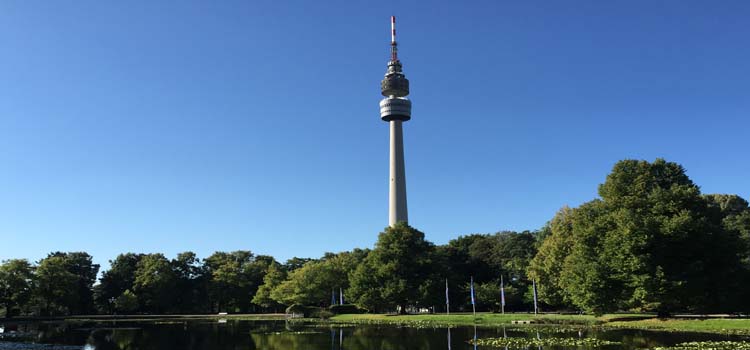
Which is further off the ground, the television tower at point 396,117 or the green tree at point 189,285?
the television tower at point 396,117

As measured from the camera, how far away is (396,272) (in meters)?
78.0

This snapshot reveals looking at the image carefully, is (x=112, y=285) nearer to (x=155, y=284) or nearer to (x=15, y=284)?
(x=155, y=284)

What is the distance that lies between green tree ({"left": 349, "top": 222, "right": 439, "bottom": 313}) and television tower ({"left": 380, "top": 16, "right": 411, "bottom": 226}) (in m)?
56.2

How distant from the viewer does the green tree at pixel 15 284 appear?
307ft

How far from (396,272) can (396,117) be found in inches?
2945

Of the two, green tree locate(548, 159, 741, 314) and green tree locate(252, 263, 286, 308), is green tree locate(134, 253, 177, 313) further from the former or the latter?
green tree locate(548, 159, 741, 314)

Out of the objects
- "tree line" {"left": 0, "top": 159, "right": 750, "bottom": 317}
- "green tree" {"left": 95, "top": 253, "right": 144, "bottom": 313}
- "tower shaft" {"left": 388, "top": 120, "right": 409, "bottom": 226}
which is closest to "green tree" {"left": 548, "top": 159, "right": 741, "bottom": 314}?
"tree line" {"left": 0, "top": 159, "right": 750, "bottom": 317}

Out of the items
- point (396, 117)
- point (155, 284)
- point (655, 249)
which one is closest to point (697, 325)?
point (655, 249)

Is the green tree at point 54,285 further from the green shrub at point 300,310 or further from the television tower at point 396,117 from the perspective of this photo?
the television tower at point 396,117

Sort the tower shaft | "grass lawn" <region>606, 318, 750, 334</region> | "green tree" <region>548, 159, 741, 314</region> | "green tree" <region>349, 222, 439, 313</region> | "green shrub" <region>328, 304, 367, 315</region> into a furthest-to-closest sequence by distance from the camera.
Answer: the tower shaft, "green shrub" <region>328, 304, 367, 315</region>, "green tree" <region>349, 222, 439, 313</region>, "green tree" <region>548, 159, 741, 314</region>, "grass lawn" <region>606, 318, 750, 334</region>

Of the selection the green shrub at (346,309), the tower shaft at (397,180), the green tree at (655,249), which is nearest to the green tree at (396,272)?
the green shrub at (346,309)

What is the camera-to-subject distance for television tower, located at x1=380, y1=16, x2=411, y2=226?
139 meters

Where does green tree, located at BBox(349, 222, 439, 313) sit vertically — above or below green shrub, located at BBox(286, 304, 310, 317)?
above

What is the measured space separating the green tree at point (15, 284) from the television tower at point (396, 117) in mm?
75232
